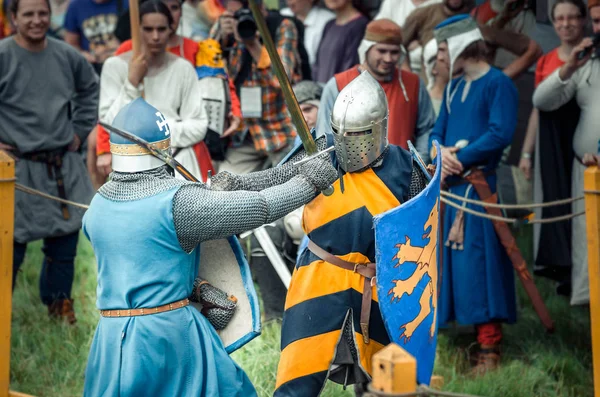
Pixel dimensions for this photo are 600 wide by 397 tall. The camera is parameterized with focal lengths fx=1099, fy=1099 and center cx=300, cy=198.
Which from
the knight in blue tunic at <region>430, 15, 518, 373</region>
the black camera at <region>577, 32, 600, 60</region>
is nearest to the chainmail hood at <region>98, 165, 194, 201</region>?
the knight in blue tunic at <region>430, 15, 518, 373</region>

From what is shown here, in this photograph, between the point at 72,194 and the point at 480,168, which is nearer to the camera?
the point at 480,168

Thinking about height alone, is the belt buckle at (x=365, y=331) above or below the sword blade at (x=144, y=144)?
below

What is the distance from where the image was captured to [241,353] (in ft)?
20.2

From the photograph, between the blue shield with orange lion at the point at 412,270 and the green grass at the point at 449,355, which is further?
the green grass at the point at 449,355

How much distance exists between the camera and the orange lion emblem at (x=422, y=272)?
4152 mm

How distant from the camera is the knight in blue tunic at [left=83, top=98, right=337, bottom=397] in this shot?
396cm

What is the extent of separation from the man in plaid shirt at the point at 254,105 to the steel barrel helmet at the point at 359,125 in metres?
2.71

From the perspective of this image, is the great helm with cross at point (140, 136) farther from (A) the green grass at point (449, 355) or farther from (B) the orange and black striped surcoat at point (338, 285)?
(A) the green grass at point (449, 355)

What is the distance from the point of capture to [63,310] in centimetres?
695

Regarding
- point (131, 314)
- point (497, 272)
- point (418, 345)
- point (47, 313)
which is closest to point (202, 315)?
point (131, 314)

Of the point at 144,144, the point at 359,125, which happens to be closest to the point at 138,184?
the point at 144,144

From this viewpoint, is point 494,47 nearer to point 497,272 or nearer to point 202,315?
point 497,272

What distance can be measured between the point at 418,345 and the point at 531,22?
12.5 feet

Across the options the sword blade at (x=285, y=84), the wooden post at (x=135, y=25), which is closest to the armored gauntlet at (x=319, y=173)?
the sword blade at (x=285, y=84)
